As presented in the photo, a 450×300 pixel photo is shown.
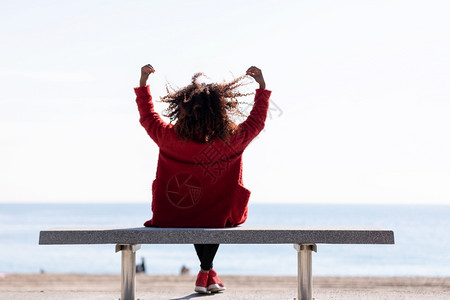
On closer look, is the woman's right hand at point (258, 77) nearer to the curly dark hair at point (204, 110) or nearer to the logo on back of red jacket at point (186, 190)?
the curly dark hair at point (204, 110)

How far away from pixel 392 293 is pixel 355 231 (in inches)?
81.2

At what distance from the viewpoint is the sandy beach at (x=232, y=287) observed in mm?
6254

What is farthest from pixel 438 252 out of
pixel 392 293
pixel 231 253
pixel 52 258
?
pixel 392 293

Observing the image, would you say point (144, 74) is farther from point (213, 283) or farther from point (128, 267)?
point (213, 283)

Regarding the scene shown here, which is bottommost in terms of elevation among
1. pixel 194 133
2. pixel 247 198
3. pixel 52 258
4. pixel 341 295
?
pixel 341 295

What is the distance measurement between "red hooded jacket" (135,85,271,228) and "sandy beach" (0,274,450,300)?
968 millimetres

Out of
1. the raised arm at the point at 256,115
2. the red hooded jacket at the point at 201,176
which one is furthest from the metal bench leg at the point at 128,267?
the raised arm at the point at 256,115

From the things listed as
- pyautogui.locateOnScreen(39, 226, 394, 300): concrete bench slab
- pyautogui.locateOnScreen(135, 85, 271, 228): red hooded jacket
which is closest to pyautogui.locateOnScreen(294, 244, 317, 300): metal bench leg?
pyautogui.locateOnScreen(39, 226, 394, 300): concrete bench slab

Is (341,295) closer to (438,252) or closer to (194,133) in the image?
(194,133)

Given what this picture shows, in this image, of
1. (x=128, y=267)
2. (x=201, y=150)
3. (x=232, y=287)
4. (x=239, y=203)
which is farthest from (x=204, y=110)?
(x=232, y=287)

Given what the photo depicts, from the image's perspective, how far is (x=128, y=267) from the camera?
16.6 feet

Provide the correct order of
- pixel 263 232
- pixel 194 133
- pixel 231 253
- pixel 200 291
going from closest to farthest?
1. pixel 263 232
2. pixel 194 133
3. pixel 200 291
4. pixel 231 253

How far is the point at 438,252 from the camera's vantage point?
55094 millimetres

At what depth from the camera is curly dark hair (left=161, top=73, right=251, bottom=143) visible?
505cm
